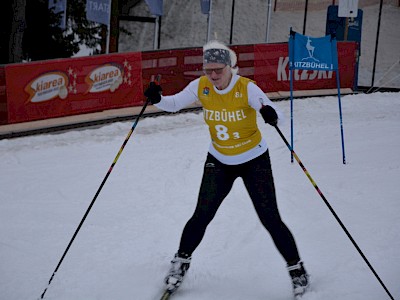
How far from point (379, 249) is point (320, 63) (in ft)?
15.3

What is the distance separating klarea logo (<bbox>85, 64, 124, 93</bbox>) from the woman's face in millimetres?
8696

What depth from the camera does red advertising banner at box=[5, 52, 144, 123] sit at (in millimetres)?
11844

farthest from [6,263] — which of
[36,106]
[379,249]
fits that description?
[36,106]

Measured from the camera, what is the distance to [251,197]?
4.45 meters

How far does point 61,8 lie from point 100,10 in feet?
10.7

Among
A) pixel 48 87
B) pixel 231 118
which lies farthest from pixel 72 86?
pixel 231 118

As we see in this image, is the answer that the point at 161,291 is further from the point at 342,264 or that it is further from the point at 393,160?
the point at 393,160

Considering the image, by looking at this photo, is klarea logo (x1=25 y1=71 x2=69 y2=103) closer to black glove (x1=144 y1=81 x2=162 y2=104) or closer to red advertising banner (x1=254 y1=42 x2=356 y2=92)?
red advertising banner (x1=254 y1=42 x2=356 y2=92)

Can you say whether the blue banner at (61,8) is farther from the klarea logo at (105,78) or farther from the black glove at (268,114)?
the black glove at (268,114)

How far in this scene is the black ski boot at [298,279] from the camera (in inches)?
174

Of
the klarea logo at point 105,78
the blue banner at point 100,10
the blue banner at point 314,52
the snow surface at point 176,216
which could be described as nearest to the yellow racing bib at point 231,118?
the snow surface at point 176,216

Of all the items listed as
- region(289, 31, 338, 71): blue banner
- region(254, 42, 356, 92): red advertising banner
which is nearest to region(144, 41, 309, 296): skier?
region(289, 31, 338, 71): blue banner

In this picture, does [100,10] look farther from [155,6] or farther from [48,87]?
[48,87]

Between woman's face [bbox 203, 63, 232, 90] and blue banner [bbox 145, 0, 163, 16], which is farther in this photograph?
blue banner [bbox 145, 0, 163, 16]
